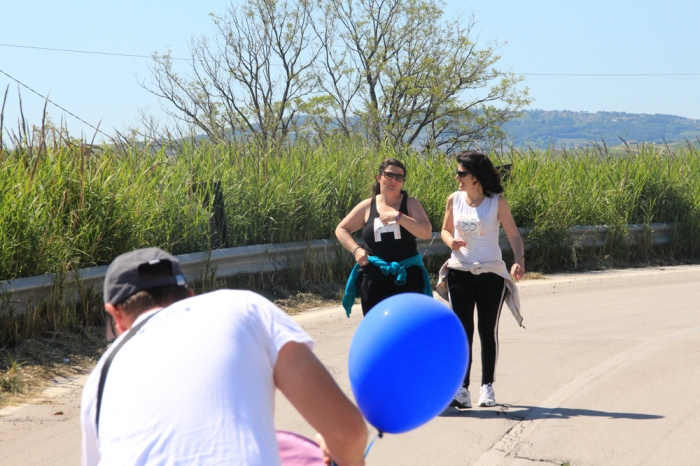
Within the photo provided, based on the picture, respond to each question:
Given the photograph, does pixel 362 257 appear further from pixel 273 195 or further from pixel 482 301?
pixel 273 195

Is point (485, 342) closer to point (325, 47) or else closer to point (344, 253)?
point (344, 253)

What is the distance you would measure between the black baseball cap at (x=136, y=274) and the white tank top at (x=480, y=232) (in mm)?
4499

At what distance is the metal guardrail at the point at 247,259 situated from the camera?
7082 mm

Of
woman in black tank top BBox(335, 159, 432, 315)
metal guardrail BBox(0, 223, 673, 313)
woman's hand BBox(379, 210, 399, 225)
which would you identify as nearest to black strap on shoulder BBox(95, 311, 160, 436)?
woman in black tank top BBox(335, 159, 432, 315)

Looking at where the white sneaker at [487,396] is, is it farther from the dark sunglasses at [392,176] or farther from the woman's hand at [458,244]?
the dark sunglasses at [392,176]

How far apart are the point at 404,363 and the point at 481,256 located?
4260 millimetres

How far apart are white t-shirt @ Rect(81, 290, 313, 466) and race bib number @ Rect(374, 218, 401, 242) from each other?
4488mm

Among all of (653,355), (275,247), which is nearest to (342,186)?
(275,247)

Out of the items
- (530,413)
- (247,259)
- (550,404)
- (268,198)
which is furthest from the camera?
(268,198)

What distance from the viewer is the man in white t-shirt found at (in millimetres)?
2016

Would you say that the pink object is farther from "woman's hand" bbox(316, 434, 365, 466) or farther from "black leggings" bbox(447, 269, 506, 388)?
"black leggings" bbox(447, 269, 506, 388)

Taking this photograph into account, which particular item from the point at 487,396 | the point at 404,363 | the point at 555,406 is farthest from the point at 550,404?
the point at 404,363

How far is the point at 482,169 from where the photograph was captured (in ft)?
21.5

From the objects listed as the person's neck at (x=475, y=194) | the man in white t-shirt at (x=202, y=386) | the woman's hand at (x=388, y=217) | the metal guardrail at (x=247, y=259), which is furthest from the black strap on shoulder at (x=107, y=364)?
the metal guardrail at (x=247, y=259)
